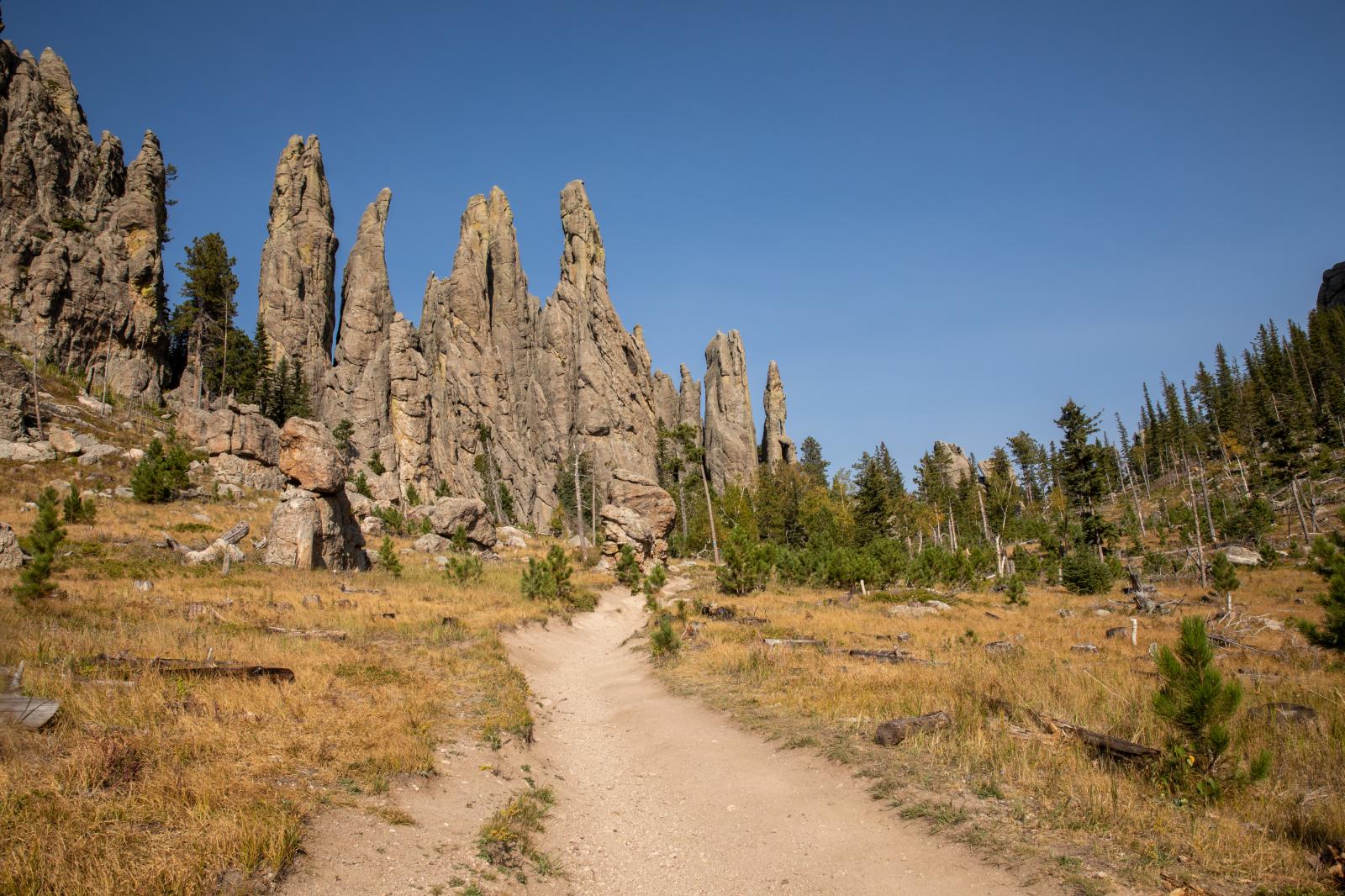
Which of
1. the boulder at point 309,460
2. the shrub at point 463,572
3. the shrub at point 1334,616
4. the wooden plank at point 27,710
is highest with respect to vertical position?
the boulder at point 309,460

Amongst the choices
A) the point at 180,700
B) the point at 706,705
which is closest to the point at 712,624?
the point at 706,705

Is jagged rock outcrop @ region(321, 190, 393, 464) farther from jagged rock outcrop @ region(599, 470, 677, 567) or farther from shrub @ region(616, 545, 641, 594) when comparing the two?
shrub @ region(616, 545, 641, 594)

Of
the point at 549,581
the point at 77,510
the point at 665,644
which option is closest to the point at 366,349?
the point at 77,510

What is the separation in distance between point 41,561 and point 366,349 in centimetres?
8293

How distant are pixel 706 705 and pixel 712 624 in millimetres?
8306

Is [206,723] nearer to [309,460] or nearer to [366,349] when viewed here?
[309,460]

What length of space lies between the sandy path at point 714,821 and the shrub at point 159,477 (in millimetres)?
31555

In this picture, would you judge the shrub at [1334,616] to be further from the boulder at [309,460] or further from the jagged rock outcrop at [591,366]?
the jagged rock outcrop at [591,366]

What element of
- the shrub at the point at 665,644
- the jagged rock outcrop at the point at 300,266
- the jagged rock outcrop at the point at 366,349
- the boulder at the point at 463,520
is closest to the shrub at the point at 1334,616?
the shrub at the point at 665,644

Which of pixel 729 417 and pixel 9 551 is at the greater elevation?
pixel 729 417

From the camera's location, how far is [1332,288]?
104 metres

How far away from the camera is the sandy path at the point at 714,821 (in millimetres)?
5699

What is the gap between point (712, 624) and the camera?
20109mm

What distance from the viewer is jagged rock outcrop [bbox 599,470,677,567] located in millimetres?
42875
